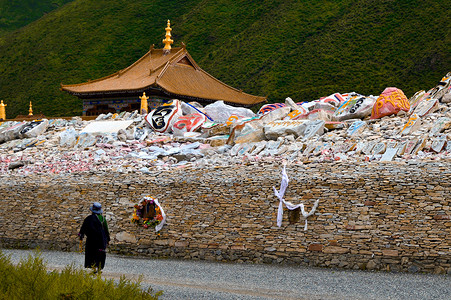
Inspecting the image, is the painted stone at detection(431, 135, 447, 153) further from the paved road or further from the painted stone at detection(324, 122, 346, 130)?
the painted stone at detection(324, 122, 346, 130)

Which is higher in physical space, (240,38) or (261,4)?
(261,4)

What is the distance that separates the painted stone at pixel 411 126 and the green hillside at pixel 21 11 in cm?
6337

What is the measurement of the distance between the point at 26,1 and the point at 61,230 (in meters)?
66.4

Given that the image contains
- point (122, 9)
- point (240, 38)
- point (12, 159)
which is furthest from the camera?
point (122, 9)

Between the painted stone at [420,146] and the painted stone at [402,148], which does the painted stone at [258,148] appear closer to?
the painted stone at [402,148]

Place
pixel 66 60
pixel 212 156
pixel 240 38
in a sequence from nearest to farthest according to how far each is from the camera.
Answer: pixel 212 156 < pixel 240 38 < pixel 66 60

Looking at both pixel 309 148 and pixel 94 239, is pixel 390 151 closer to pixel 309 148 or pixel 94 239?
pixel 309 148

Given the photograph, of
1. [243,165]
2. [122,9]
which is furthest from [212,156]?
[122,9]

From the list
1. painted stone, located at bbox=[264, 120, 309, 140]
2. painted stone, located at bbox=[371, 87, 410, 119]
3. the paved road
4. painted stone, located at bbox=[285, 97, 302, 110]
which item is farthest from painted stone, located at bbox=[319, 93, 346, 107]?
the paved road

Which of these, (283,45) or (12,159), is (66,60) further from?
(12,159)

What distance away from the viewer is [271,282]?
9305 mm

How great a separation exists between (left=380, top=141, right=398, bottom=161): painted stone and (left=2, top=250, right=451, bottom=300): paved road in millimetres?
2495

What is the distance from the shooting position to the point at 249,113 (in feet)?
66.2

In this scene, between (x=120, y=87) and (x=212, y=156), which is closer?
(x=212, y=156)
